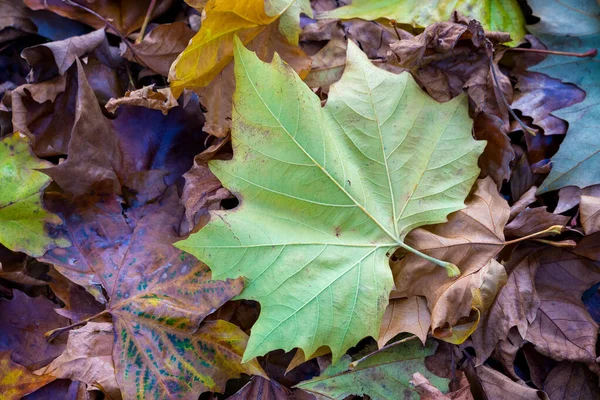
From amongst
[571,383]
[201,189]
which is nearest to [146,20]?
[201,189]

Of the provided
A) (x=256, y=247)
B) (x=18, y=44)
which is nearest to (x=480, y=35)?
(x=256, y=247)

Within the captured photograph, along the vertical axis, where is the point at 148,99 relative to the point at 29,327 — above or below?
above

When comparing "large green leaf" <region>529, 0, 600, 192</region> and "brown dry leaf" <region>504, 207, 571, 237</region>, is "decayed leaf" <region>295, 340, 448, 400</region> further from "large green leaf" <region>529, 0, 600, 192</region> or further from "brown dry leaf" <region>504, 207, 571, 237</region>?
"large green leaf" <region>529, 0, 600, 192</region>

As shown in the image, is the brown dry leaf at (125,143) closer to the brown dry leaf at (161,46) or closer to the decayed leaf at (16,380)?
the brown dry leaf at (161,46)

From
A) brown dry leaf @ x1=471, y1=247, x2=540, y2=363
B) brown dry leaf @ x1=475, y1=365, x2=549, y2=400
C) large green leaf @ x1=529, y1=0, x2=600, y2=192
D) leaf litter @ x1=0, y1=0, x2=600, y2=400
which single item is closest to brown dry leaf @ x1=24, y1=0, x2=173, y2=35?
leaf litter @ x1=0, y1=0, x2=600, y2=400

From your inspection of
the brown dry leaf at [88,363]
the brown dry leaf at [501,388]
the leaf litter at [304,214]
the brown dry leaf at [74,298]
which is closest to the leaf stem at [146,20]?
the leaf litter at [304,214]

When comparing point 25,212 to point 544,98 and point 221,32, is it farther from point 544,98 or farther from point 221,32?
point 544,98
